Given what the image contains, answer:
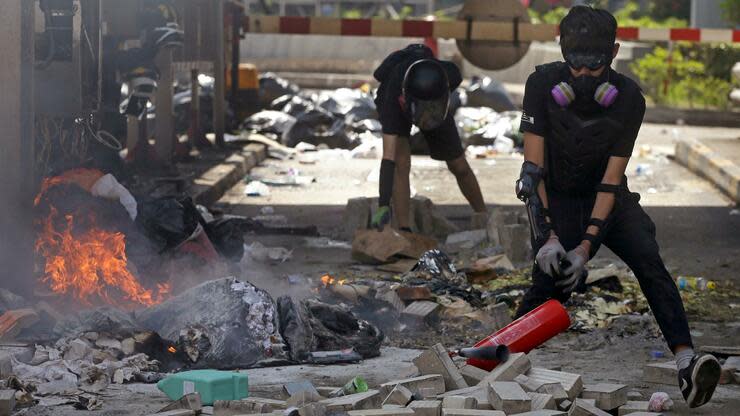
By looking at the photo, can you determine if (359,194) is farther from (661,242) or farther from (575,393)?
(575,393)

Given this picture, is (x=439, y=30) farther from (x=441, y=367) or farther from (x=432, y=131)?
(x=441, y=367)

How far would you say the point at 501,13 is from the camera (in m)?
15.1

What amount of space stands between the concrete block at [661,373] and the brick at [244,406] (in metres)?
1.74

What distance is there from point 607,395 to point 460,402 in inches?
23.8

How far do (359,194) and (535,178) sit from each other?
7438mm

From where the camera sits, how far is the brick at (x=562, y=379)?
17.4 feet

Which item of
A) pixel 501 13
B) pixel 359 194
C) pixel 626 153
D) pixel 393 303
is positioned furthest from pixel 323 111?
pixel 626 153

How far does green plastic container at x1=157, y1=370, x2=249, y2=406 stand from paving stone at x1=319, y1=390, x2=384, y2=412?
455 mm

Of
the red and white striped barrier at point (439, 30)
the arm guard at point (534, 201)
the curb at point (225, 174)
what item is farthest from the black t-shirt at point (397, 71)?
the red and white striped barrier at point (439, 30)

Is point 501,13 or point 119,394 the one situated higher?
point 501,13

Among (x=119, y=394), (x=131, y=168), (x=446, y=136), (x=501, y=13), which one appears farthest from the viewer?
(x=501, y=13)

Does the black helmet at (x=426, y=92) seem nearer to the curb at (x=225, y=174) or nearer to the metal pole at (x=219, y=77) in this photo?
the curb at (x=225, y=174)

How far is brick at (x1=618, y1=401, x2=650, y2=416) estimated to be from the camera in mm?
5289

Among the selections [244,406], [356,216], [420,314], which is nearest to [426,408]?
[244,406]
